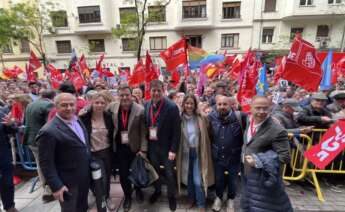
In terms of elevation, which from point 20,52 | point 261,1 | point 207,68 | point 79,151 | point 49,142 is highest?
point 261,1

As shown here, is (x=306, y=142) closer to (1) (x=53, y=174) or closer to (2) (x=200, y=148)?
(2) (x=200, y=148)

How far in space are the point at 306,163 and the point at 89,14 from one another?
25838 mm

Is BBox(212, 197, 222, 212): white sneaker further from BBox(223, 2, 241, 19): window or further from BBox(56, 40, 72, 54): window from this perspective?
BBox(56, 40, 72, 54): window

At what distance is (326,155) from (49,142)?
3.88m

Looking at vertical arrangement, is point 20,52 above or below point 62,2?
below

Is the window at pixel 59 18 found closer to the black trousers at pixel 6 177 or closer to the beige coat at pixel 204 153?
the black trousers at pixel 6 177

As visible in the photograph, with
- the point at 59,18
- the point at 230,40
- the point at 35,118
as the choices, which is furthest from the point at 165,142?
the point at 59,18

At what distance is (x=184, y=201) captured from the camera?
3412mm

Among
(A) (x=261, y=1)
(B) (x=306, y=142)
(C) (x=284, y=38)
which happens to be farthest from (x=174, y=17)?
(B) (x=306, y=142)

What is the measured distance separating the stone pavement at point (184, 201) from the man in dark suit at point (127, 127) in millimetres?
889

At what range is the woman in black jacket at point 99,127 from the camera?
2.76 meters

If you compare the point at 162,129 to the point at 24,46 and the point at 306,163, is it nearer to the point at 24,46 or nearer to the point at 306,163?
the point at 306,163

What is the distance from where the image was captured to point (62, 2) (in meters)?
22.9

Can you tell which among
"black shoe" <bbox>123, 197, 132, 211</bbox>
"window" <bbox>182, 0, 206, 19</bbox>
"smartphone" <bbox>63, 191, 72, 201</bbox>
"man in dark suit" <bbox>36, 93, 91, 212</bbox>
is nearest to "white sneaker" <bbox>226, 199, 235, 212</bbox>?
"black shoe" <bbox>123, 197, 132, 211</bbox>
